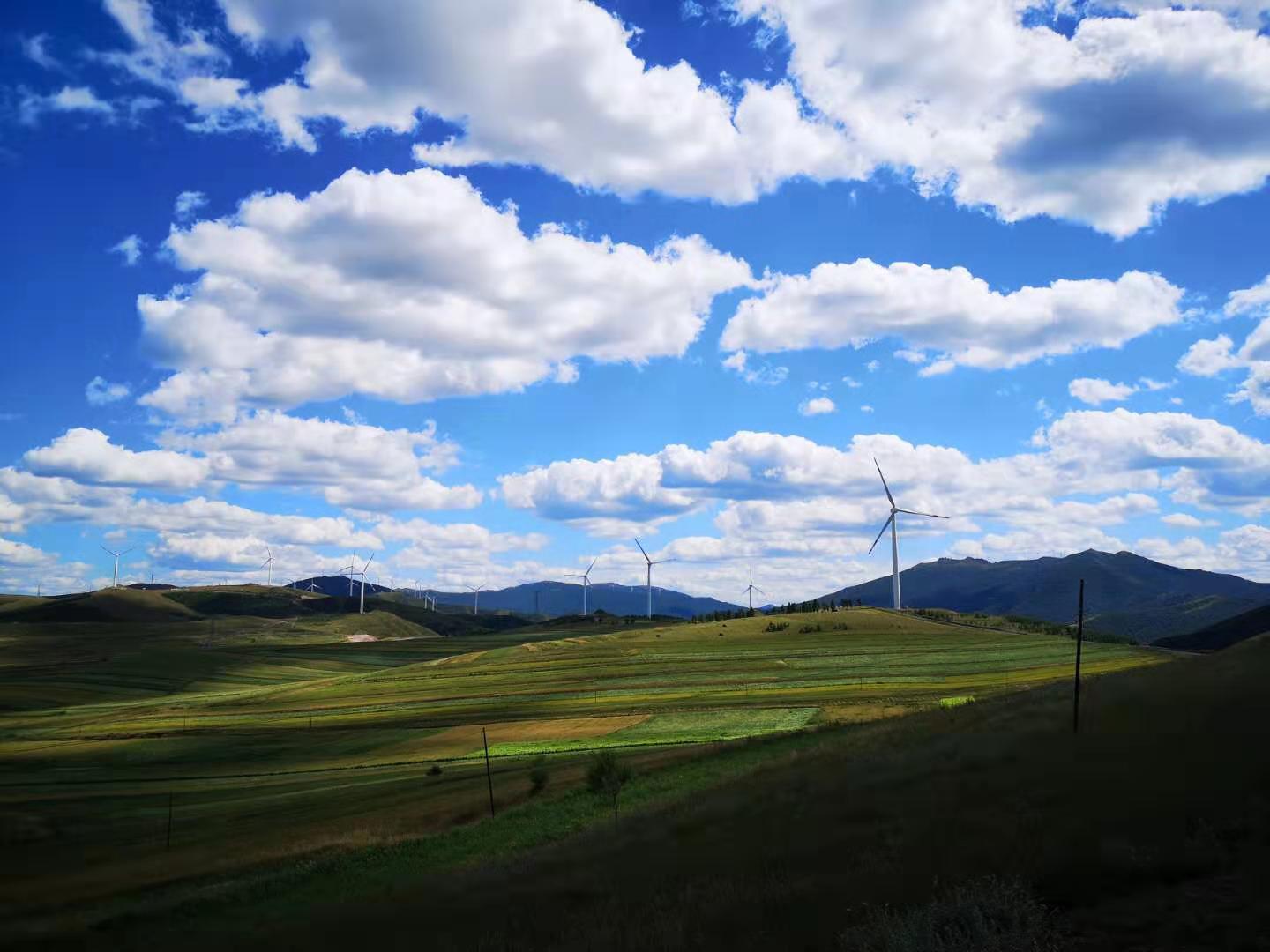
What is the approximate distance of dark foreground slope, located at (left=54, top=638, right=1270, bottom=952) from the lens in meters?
15.1

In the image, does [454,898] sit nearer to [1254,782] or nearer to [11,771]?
[1254,782]

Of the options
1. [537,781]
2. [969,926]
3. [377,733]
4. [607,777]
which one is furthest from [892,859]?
[377,733]

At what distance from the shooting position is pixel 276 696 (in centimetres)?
16888

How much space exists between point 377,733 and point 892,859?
98274 millimetres

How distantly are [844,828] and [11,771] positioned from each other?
103822mm

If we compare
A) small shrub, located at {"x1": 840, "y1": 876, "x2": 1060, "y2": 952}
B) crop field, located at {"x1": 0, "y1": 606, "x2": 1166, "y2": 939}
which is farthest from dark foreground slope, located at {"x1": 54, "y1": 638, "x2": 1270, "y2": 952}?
crop field, located at {"x1": 0, "y1": 606, "x2": 1166, "y2": 939}

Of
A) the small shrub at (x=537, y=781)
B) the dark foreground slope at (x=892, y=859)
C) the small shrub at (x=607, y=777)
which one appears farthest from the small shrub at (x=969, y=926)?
the small shrub at (x=537, y=781)

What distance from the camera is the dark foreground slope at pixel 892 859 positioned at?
15078mm

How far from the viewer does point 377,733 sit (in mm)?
107625

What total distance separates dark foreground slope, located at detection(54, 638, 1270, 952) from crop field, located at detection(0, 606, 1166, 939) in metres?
15.5

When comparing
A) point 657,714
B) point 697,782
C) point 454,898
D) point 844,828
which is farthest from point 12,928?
point 657,714

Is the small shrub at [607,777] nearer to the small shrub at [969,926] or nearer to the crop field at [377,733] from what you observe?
the crop field at [377,733]

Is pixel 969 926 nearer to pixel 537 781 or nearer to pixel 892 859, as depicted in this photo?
pixel 892 859

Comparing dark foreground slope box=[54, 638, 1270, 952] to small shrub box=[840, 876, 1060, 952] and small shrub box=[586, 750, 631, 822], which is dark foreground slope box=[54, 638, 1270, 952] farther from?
small shrub box=[586, 750, 631, 822]
